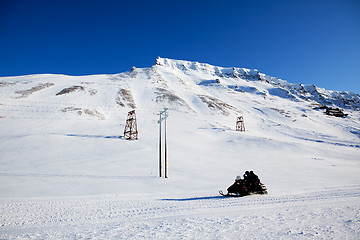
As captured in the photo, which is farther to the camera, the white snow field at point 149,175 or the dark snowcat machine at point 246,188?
the dark snowcat machine at point 246,188

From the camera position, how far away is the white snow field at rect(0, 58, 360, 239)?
20.6ft

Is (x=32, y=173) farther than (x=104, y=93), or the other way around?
(x=104, y=93)

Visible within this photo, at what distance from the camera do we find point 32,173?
739 inches

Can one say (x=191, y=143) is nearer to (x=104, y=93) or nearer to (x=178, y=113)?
(x=178, y=113)

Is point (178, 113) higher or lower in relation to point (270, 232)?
higher

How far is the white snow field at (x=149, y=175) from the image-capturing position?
20.6 ft

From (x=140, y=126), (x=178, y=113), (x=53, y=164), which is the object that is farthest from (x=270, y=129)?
(x=53, y=164)

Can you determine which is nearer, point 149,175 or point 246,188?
point 246,188

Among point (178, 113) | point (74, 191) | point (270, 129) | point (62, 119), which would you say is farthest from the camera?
point (178, 113)

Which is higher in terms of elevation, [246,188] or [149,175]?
[246,188]

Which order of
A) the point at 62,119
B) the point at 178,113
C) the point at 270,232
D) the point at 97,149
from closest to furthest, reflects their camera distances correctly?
1. the point at 270,232
2. the point at 97,149
3. the point at 62,119
4. the point at 178,113

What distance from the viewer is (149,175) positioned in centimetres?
1981

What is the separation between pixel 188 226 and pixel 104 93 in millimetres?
78686

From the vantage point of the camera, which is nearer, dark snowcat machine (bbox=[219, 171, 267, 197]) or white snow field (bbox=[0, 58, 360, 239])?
white snow field (bbox=[0, 58, 360, 239])
